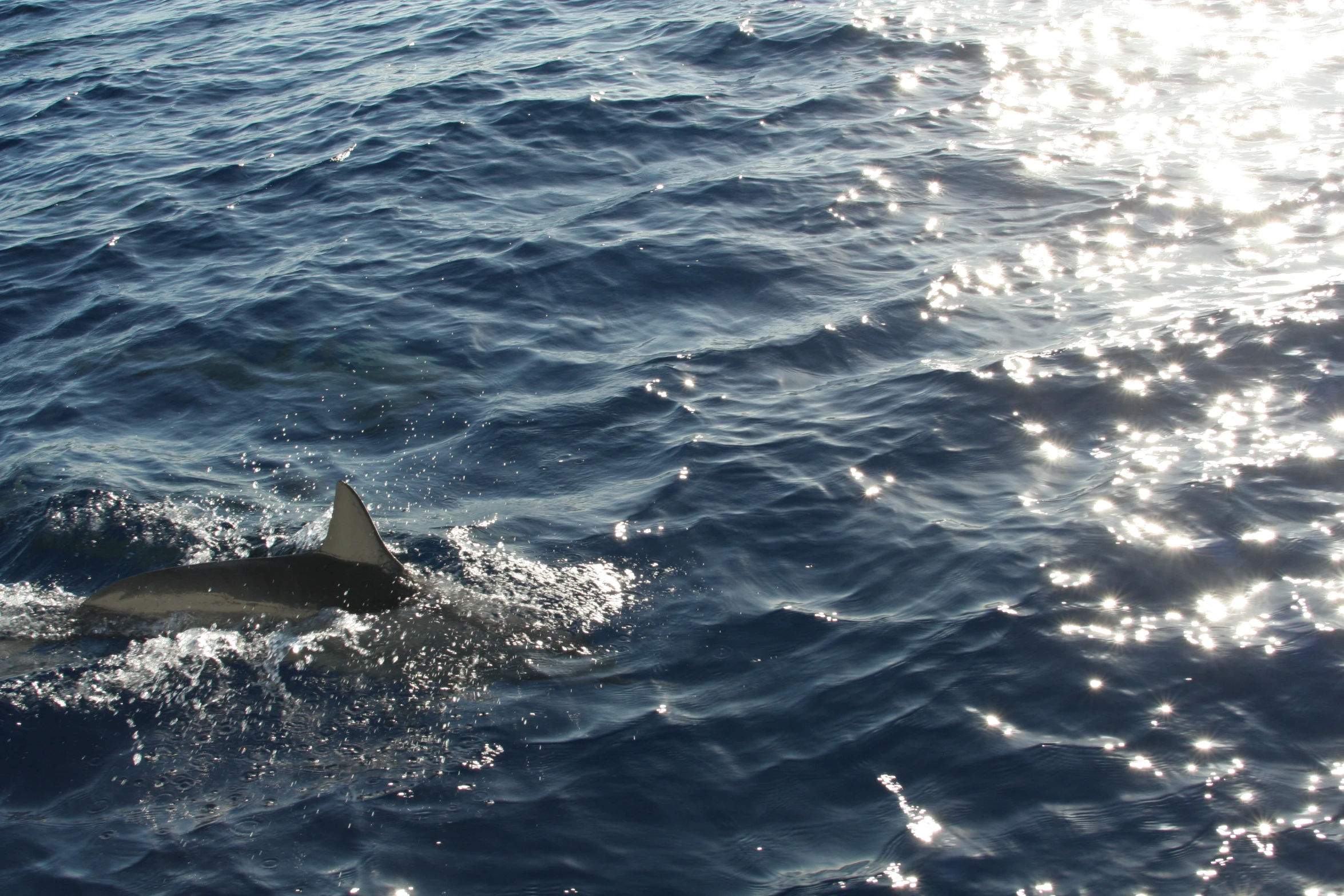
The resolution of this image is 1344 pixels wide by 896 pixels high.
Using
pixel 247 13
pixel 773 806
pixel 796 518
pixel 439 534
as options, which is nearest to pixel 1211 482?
pixel 796 518

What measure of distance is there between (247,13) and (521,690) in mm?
26364

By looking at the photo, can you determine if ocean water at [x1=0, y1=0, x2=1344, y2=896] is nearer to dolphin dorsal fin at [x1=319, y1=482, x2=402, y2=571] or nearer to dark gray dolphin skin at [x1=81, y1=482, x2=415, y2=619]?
dark gray dolphin skin at [x1=81, y1=482, x2=415, y2=619]

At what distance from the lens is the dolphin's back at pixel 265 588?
26.2 feet

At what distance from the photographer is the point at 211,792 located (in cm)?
671

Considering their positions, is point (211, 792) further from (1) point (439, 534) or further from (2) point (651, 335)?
(2) point (651, 335)

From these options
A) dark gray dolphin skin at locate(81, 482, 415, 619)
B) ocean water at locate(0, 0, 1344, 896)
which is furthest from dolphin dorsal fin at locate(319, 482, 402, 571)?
ocean water at locate(0, 0, 1344, 896)

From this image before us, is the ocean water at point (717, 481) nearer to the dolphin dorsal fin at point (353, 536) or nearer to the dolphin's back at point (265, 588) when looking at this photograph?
the dolphin's back at point (265, 588)

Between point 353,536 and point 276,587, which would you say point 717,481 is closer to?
point 353,536

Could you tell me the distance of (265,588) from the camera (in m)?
8.07

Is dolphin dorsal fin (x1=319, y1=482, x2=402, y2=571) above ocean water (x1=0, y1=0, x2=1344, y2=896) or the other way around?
above

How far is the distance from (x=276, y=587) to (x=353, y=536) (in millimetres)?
802

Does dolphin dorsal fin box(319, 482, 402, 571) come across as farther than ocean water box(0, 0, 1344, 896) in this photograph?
Yes

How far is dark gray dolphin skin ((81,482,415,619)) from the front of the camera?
313 inches

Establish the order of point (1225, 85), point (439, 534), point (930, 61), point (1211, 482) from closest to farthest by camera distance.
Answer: point (1211, 482) < point (439, 534) < point (1225, 85) < point (930, 61)
